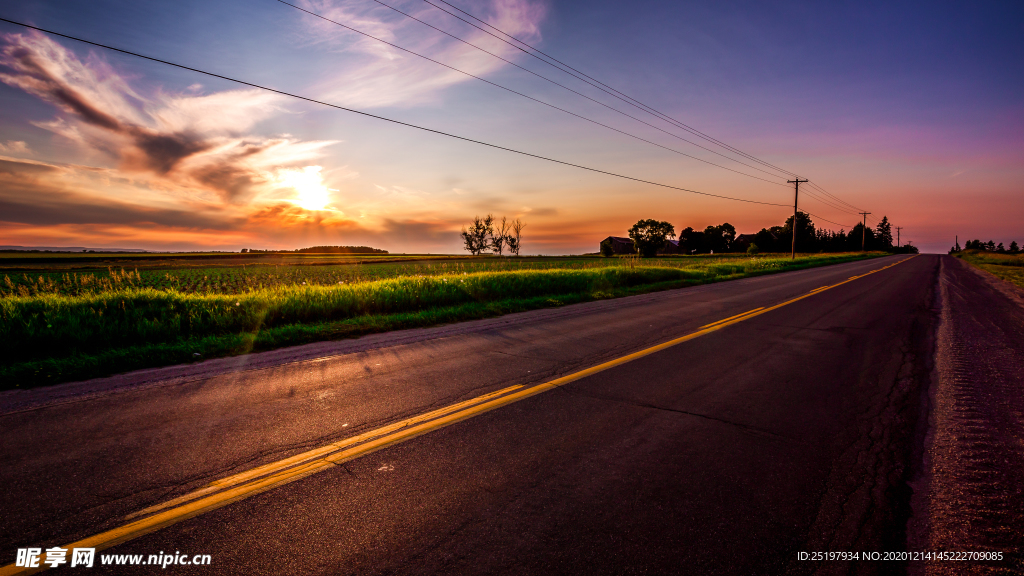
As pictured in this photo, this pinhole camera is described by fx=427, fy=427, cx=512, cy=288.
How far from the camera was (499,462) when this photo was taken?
3301 millimetres

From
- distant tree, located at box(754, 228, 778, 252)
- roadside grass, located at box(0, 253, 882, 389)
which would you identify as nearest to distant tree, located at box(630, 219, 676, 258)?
distant tree, located at box(754, 228, 778, 252)

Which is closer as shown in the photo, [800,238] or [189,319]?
[189,319]

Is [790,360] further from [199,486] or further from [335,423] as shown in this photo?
[199,486]

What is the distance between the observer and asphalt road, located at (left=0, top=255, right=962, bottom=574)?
2385 millimetres

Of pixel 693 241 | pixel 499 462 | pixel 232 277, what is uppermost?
pixel 693 241

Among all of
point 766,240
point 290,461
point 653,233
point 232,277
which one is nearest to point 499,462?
point 290,461

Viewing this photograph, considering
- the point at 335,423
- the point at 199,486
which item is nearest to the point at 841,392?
the point at 335,423

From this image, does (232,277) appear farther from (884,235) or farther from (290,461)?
(884,235)

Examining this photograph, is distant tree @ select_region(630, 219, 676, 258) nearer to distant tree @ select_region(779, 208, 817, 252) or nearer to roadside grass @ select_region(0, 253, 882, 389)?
distant tree @ select_region(779, 208, 817, 252)

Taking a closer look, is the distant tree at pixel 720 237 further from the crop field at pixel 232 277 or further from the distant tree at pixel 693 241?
the crop field at pixel 232 277

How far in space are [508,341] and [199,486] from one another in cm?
517

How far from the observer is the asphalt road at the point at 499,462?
2385 mm

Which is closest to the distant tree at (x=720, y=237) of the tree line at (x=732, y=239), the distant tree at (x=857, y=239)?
the tree line at (x=732, y=239)

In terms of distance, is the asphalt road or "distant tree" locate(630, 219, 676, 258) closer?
the asphalt road
